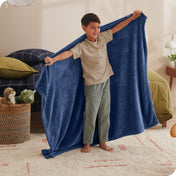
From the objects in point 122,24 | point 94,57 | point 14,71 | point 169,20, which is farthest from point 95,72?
point 169,20

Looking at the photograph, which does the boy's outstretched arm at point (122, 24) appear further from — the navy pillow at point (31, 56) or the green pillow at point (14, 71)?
the navy pillow at point (31, 56)

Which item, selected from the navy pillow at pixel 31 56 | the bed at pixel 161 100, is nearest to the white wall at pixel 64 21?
the navy pillow at pixel 31 56

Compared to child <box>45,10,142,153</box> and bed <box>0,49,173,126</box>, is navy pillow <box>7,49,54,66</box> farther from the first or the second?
child <box>45,10,142,153</box>

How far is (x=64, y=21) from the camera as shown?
13.8 feet

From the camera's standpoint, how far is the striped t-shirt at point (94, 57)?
2365mm

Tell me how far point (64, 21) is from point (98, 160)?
98.4 inches

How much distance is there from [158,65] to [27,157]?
293 cm

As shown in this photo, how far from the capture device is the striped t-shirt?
2.37m

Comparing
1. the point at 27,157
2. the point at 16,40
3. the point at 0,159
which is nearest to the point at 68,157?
the point at 27,157

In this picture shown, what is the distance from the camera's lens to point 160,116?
3178 millimetres

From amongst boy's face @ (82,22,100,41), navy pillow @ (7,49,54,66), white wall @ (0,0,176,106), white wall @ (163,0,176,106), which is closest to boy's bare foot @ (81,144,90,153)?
boy's face @ (82,22,100,41)

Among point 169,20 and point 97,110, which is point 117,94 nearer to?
point 97,110

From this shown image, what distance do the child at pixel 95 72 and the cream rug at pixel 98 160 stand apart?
0.16 meters

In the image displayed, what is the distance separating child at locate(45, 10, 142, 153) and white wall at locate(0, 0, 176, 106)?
1884mm
